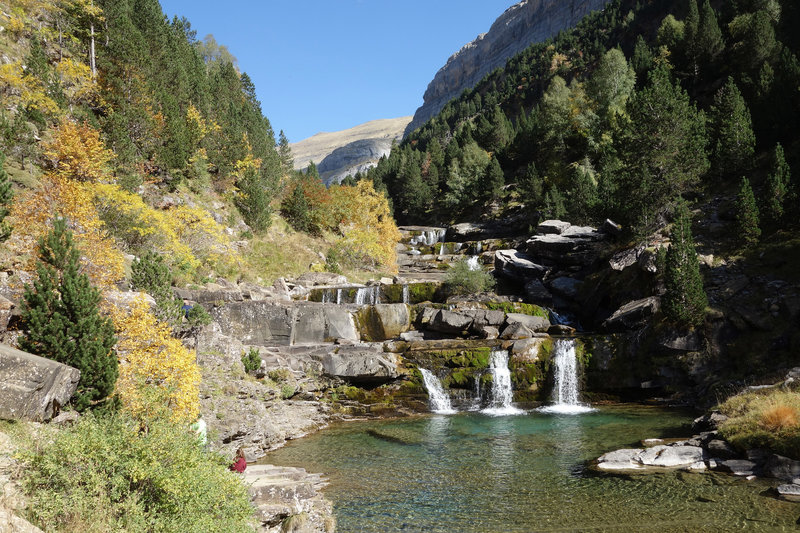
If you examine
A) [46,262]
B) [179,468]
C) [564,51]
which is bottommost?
[179,468]

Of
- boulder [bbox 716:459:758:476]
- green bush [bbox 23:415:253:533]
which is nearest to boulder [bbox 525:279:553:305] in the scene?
boulder [bbox 716:459:758:476]

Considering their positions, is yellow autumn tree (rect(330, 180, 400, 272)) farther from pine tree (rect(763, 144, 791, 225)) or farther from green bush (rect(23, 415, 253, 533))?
green bush (rect(23, 415, 253, 533))

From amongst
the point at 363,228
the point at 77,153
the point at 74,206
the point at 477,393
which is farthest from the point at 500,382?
the point at 363,228

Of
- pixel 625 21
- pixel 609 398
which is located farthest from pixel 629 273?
pixel 625 21

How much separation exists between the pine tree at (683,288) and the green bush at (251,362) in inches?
922

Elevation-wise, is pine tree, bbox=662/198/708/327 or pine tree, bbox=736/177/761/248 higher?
pine tree, bbox=736/177/761/248

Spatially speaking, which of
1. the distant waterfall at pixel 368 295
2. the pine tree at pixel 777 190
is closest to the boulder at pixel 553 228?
the pine tree at pixel 777 190

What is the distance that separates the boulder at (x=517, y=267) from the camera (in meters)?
41.7

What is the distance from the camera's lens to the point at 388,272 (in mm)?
51219

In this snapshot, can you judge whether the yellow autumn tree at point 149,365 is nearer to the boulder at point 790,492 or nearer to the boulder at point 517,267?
the boulder at point 790,492

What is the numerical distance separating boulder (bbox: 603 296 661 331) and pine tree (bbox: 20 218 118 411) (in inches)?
1074

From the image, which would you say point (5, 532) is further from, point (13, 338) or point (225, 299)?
point (225, 299)

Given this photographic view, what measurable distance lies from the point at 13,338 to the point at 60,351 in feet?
7.09

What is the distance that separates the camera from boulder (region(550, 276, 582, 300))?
37344 millimetres
